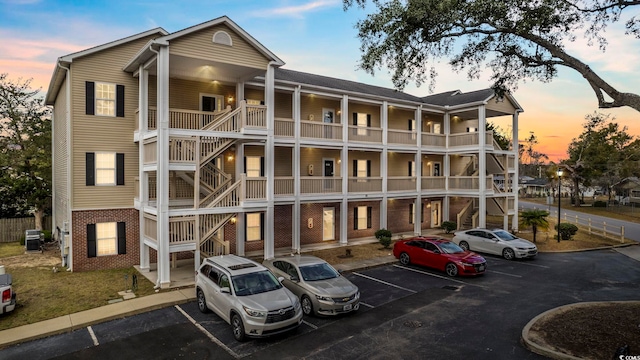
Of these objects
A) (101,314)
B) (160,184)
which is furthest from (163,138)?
(101,314)

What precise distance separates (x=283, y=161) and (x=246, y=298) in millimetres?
12968

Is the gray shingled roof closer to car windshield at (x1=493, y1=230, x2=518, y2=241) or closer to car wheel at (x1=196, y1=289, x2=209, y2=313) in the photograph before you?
car windshield at (x1=493, y1=230, x2=518, y2=241)

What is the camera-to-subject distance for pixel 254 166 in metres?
21.4

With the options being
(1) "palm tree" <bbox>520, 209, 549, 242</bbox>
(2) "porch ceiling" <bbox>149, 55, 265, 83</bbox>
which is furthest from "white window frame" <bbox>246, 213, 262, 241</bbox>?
(1) "palm tree" <bbox>520, 209, 549, 242</bbox>

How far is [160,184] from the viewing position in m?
14.8

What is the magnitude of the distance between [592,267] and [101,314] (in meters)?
22.1

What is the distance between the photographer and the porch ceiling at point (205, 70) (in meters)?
16.1

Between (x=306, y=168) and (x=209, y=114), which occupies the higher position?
(x=209, y=114)

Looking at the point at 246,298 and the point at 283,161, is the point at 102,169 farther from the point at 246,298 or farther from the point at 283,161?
the point at 246,298

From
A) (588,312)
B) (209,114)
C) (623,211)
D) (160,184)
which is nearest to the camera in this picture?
(588,312)

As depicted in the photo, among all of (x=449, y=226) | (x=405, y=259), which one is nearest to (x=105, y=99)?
(x=405, y=259)

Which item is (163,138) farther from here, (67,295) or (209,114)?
(67,295)

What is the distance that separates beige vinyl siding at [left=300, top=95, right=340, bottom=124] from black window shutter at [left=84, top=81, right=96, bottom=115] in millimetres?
11217

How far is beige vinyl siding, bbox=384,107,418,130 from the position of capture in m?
27.6
